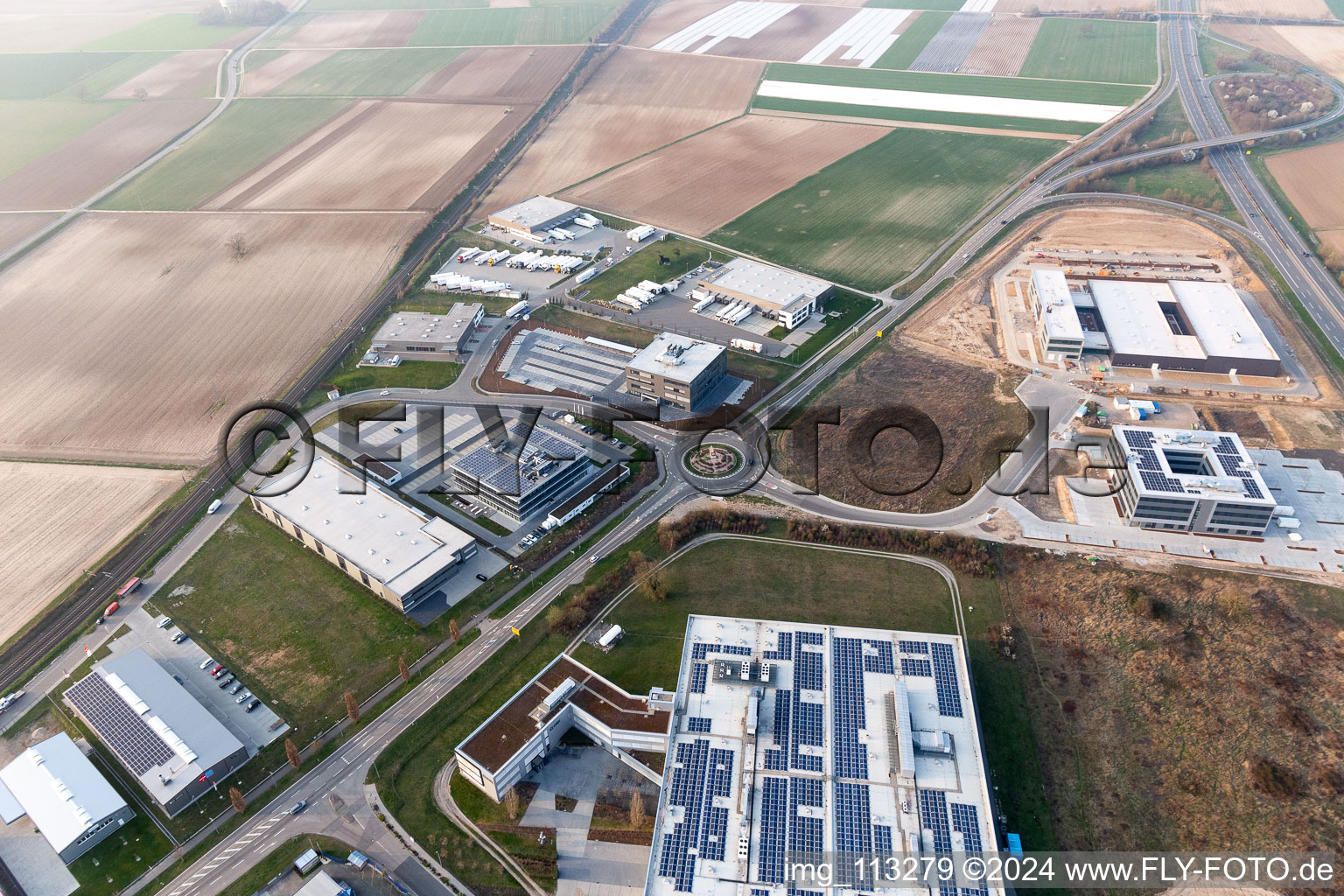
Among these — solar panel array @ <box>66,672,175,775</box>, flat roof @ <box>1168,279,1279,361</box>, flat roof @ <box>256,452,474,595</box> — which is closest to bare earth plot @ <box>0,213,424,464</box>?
flat roof @ <box>256,452,474,595</box>

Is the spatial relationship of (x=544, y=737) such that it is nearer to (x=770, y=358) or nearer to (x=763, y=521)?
(x=763, y=521)

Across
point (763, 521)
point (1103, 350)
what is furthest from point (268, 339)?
point (1103, 350)

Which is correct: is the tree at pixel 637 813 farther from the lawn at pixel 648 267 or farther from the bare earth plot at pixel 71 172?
the bare earth plot at pixel 71 172

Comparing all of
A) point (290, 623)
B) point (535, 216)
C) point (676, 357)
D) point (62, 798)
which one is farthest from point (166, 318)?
point (62, 798)

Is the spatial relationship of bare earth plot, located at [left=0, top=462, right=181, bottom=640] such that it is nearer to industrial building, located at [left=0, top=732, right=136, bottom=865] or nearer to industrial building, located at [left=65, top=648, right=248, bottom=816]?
industrial building, located at [left=65, top=648, right=248, bottom=816]

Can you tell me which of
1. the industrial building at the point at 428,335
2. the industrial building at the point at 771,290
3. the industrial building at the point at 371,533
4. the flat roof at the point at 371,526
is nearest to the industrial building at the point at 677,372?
the industrial building at the point at 771,290

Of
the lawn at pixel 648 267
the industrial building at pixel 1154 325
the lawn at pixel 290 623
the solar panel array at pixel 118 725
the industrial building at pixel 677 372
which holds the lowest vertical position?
the solar panel array at pixel 118 725
